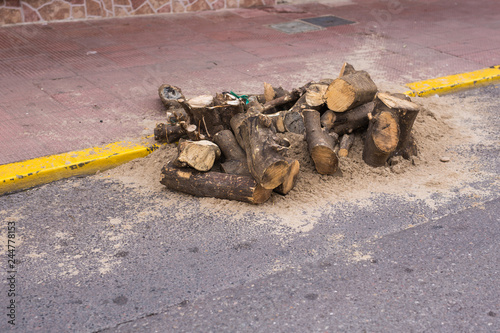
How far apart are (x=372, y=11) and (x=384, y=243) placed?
9.04 meters

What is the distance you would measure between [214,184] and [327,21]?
7431 millimetres

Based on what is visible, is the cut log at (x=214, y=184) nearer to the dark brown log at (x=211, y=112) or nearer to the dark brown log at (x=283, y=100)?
the dark brown log at (x=211, y=112)

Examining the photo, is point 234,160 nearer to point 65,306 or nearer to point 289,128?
point 289,128

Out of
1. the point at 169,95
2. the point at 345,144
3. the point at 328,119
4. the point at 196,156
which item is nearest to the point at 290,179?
the point at 196,156

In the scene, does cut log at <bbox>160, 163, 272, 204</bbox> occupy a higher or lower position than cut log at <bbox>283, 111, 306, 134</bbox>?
lower

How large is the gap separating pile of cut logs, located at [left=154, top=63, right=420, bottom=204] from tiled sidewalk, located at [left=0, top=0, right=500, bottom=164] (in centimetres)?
96

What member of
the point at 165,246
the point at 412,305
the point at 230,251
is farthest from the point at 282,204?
the point at 412,305

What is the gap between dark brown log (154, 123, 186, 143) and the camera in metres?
5.12

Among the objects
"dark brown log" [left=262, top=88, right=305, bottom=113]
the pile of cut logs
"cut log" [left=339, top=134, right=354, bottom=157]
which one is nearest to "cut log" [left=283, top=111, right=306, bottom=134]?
the pile of cut logs

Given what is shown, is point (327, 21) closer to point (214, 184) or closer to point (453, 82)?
point (453, 82)

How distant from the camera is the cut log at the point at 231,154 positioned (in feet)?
14.6

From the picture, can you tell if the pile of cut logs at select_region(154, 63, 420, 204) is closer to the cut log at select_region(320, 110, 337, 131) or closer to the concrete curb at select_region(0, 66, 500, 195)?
the cut log at select_region(320, 110, 337, 131)

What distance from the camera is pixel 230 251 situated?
3746 millimetres

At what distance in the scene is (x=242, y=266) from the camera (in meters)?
3.58
